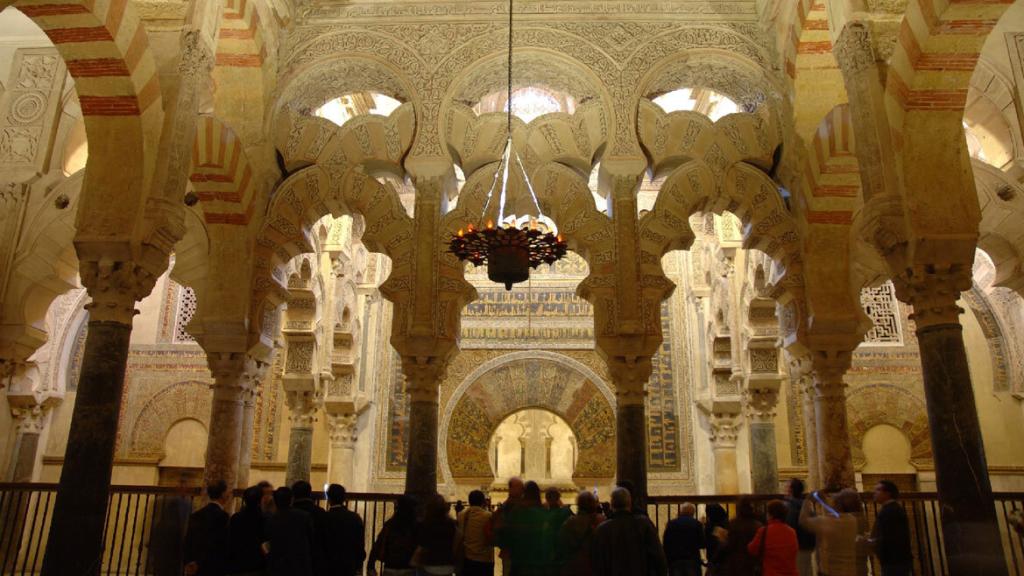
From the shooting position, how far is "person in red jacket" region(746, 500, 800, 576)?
3.85 metres

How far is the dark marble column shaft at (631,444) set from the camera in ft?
22.0

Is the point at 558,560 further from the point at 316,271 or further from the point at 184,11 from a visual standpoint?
the point at 316,271

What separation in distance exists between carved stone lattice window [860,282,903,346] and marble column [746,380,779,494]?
3.12m

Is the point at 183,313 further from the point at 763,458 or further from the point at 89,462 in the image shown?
the point at 763,458

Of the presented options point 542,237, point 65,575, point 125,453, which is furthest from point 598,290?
point 125,453

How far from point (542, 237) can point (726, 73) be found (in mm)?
3145

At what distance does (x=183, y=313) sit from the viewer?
12.9 m

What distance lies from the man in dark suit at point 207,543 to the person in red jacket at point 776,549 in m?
2.63

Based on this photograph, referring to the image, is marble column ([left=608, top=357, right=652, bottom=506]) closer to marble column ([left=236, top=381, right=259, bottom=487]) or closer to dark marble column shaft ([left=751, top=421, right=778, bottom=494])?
dark marble column shaft ([left=751, top=421, right=778, bottom=494])

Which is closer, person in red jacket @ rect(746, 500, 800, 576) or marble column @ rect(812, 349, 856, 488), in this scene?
person in red jacket @ rect(746, 500, 800, 576)

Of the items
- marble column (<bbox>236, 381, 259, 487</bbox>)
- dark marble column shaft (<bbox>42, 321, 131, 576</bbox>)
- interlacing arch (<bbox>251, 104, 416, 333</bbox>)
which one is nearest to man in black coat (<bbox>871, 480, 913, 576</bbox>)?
interlacing arch (<bbox>251, 104, 416, 333</bbox>)

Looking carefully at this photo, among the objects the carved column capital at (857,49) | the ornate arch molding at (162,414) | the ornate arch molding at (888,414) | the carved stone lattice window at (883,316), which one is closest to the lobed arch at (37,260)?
the ornate arch molding at (162,414)

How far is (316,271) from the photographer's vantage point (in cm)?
978

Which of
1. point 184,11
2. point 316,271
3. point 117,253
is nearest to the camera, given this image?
point 117,253
